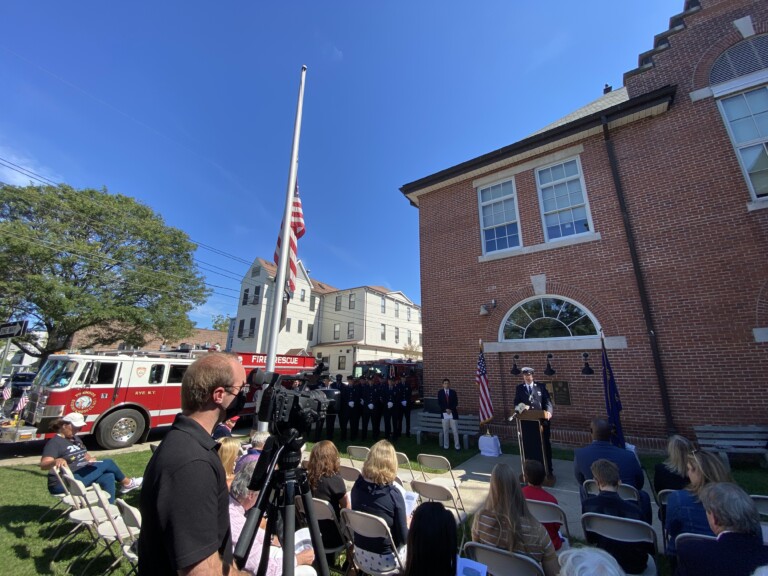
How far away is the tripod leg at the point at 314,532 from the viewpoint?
179 centimetres

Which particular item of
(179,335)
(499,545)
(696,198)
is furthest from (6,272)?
(696,198)

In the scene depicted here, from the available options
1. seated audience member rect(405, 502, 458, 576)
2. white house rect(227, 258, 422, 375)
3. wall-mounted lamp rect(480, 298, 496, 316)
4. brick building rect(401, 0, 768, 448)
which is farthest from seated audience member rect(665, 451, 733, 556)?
white house rect(227, 258, 422, 375)

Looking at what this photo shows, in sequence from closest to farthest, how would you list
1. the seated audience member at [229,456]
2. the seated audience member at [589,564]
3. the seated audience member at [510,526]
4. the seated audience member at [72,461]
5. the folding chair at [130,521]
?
the seated audience member at [589,564]
the seated audience member at [510,526]
the folding chair at [130,521]
the seated audience member at [229,456]
the seated audience member at [72,461]

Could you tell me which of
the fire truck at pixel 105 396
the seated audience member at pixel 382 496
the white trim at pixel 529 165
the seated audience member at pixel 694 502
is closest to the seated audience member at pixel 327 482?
the seated audience member at pixel 382 496

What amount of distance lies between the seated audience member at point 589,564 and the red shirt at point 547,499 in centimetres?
175

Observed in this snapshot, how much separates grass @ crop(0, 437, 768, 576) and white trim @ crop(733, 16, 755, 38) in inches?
419

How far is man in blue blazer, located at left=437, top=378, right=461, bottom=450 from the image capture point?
9.22 m

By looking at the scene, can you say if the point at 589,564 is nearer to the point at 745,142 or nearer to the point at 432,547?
the point at 432,547

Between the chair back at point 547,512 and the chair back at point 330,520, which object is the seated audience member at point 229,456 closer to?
the chair back at point 330,520

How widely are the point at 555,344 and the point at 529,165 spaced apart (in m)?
5.86

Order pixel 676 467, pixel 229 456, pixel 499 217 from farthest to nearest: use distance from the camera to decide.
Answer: pixel 499 217 → pixel 676 467 → pixel 229 456

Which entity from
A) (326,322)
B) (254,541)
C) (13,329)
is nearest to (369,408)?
(254,541)

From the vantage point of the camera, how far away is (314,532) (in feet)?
6.07

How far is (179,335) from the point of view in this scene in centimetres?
2273
